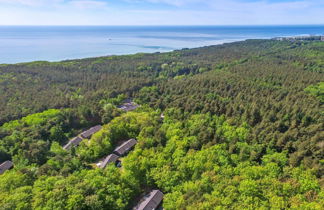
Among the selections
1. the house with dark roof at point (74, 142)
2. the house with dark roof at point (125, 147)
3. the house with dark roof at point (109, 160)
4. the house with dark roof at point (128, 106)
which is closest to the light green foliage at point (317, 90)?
the house with dark roof at point (125, 147)

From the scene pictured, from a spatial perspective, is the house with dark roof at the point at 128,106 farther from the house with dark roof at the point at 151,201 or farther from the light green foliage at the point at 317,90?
the light green foliage at the point at 317,90

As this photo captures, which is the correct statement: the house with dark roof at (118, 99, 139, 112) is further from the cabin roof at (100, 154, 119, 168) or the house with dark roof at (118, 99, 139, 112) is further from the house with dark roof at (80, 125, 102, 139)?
the cabin roof at (100, 154, 119, 168)

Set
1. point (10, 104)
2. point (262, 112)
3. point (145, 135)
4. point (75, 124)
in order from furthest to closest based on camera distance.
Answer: point (10, 104), point (75, 124), point (262, 112), point (145, 135)

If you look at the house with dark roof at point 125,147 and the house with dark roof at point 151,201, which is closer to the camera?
the house with dark roof at point 151,201

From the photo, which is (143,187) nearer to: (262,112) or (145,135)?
(145,135)

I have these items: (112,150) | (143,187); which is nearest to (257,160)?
(143,187)

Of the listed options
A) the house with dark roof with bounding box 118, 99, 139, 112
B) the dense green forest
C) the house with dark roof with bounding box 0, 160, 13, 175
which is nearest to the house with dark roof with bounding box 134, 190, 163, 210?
the dense green forest

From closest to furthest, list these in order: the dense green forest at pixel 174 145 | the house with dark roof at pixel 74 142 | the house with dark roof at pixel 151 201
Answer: the dense green forest at pixel 174 145
the house with dark roof at pixel 151 201
the house with dark roof at pixel 74 142
